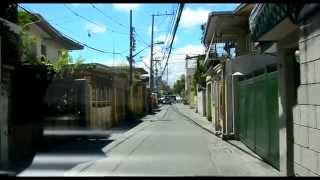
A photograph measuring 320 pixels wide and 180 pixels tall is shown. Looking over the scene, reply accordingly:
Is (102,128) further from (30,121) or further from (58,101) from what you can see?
(30,121)

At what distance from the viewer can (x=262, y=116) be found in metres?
16.9

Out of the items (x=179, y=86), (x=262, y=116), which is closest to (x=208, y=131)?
(x=262, y=116)

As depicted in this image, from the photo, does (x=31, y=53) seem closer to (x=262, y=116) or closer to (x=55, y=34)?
(x=55, y=34)

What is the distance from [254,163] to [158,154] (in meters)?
3.51

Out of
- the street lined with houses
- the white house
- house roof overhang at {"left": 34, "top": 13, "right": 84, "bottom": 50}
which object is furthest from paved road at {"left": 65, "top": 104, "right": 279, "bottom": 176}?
the white house

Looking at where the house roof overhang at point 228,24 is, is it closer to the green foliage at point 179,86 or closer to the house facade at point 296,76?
the house facade at point 296,76

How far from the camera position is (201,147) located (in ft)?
71.3

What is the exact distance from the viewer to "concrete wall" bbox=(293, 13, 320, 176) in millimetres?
8906

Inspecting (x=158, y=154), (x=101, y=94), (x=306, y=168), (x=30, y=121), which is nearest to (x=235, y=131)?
(x=158, y=154)

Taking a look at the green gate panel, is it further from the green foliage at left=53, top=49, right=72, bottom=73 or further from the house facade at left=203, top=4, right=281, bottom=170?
the green foliage at left=53, top=49, right=72, bottom=73

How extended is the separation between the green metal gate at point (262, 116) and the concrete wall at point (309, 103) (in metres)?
3.82

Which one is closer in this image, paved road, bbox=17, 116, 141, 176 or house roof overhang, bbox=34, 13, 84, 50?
paved road, bbox=17, 116, 141, 176

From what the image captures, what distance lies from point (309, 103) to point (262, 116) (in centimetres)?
746

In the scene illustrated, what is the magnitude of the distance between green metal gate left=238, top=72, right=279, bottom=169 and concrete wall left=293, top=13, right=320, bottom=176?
3.82 m
